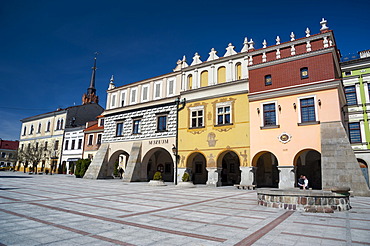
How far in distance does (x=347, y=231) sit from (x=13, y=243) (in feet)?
24.6

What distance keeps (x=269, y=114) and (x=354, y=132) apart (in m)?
9.87

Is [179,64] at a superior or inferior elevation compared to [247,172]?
superior

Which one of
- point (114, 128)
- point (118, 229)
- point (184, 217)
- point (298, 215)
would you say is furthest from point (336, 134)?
point (114, 128)

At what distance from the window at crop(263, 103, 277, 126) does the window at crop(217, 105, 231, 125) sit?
3228 millimetres

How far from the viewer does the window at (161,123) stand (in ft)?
88.9

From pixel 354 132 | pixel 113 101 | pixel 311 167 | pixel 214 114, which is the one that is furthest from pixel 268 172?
pixel 113 101

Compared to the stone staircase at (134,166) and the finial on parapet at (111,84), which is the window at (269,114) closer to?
the stone staircase at (134,166)

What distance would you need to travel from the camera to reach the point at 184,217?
26.1 ft

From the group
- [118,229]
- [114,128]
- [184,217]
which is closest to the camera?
[118,229]

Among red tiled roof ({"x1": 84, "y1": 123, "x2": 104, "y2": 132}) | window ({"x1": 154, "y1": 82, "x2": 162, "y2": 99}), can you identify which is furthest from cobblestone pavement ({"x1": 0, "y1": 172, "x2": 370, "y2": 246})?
red tiled roof ({"x1": 84, "y1": 123, "x2": 104, "y2": 132})

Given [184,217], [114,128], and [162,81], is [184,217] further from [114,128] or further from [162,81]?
[114,128]

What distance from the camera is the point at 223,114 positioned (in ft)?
75.8

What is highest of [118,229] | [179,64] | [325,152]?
[179,64]

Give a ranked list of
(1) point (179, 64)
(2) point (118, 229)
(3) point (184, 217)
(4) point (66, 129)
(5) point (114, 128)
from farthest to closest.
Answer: (4) point (66, 129) → (5) point (114, 128) → (1) point (179, 64) → (3) point (184, 217) → (2) point (118, 229)
